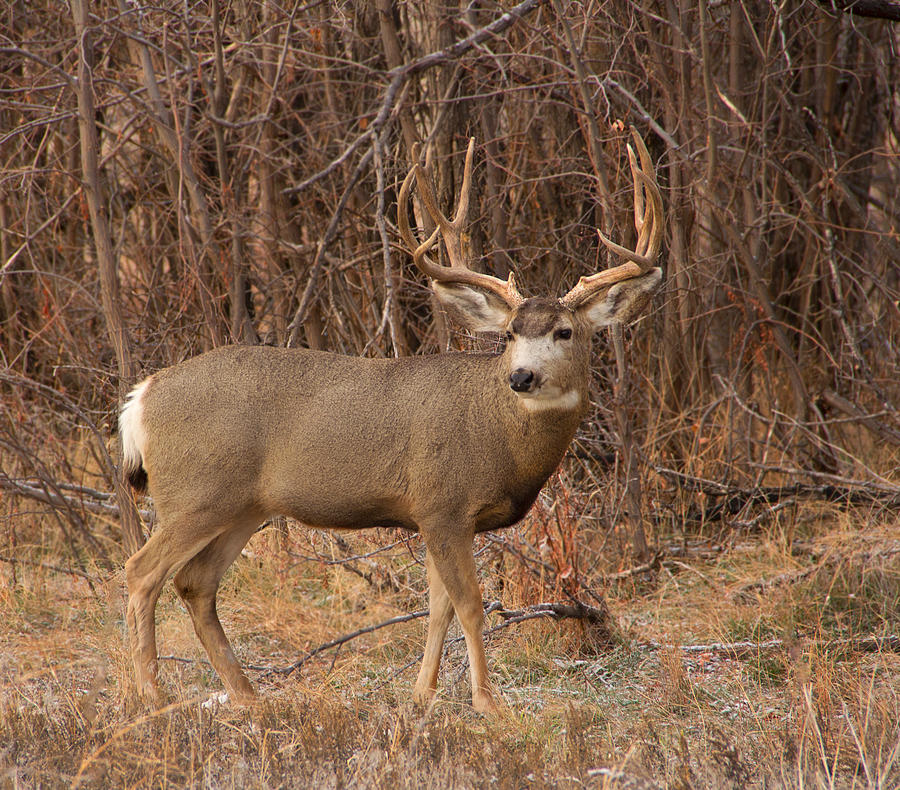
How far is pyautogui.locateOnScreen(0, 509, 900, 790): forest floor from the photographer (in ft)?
13.1

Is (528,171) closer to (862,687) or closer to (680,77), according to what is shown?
(680,77)

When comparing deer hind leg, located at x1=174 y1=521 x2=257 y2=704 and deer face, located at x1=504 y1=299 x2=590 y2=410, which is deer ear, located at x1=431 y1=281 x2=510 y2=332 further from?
deer hind leg, located at x1=174 y1=521 x2=257 y2=704

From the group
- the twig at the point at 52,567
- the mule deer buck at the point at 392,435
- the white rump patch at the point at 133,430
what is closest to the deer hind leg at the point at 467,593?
the mule deer buck at the point at 392,435

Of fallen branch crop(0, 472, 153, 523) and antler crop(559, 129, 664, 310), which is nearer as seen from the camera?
antler crop(559, 129, 664, 310)

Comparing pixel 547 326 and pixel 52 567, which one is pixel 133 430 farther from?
pixel 52 567

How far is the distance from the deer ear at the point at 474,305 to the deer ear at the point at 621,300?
0.39m

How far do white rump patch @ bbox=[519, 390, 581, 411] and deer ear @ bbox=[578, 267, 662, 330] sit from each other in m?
0.39

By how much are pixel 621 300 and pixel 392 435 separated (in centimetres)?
121

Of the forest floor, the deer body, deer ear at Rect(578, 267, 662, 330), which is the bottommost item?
the forest floor

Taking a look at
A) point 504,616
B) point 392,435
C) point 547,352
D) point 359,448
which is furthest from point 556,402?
point 504,616

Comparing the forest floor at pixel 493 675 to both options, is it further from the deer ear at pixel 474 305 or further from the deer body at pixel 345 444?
the deer ear at pixel 474 305

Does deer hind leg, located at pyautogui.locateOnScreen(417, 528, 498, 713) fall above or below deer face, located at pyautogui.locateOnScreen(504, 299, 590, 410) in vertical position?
below

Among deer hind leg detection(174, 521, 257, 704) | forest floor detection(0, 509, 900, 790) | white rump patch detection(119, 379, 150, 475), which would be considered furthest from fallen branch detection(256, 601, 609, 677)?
white rump patch detection(119, 379, 150, 475)

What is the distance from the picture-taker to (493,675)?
564 cm
